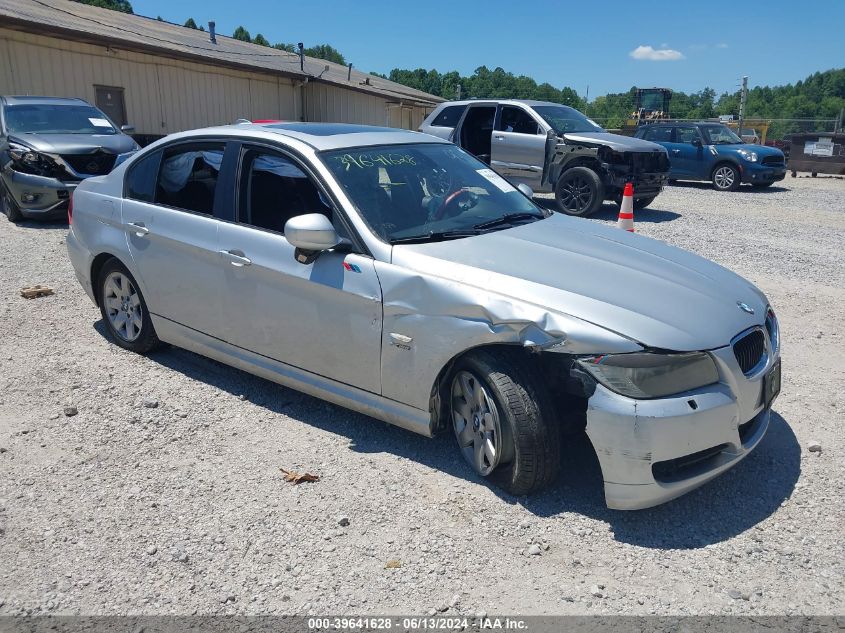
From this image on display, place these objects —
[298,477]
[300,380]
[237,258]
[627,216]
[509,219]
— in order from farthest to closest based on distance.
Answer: [627,216] < [509,219] < [237,258] < [300,380] < [298,477]

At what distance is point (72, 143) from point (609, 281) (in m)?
9.20

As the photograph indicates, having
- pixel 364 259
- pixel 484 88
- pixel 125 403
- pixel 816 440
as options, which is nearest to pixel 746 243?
pixel 816 440

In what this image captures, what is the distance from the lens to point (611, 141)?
1183 cm

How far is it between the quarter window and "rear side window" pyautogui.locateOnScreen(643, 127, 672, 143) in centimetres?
711

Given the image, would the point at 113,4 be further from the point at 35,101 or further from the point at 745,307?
the point at 745,307

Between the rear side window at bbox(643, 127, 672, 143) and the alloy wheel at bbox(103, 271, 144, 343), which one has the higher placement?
the rear side window at bbox(643, 127, 672, 143)

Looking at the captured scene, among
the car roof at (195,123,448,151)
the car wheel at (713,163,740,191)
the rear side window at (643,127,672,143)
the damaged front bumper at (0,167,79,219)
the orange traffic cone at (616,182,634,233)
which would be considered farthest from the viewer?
the rear side window at (643,127,672,143)

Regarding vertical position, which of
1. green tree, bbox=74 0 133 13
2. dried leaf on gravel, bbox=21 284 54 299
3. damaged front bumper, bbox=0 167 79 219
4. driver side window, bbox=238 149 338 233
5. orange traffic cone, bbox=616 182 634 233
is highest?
green tree, bbox=74 0 133 13

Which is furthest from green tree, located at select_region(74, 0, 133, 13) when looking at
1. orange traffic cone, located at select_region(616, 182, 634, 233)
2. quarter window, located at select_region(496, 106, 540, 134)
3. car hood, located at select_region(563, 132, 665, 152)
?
orange traffic cone, located at select_region(616, 182, 634, 233)

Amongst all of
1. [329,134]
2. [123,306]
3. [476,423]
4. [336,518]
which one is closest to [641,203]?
[329,134]

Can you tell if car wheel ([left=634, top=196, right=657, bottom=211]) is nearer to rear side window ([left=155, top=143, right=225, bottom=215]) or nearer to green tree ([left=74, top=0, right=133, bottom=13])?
rear side window ([left=155, top=143, right=225, bottom=215])

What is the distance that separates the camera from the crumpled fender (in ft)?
9.84

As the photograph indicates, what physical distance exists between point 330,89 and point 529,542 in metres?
25.0

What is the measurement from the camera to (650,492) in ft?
9.73
